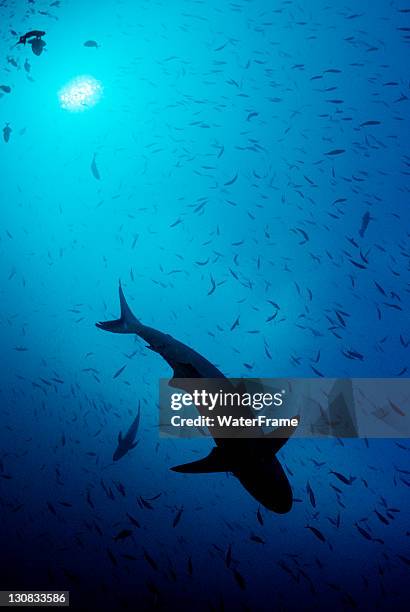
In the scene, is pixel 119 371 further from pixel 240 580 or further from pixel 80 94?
pixel 80 94

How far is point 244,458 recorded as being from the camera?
167 cm

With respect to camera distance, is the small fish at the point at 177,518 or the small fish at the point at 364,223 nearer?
the small fish at the point at 177,518

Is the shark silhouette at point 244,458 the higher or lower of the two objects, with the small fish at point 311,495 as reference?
higher

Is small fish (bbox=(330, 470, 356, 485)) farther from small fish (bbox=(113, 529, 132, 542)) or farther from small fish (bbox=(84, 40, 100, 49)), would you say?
small fish (bbox=(84, 40, 100, 49))

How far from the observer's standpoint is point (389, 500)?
1.64 metres

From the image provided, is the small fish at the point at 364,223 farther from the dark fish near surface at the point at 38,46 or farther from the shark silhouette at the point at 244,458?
the dark fish near surface at the point at 38,46

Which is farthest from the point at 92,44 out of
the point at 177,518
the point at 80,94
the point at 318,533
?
the point at 318,533

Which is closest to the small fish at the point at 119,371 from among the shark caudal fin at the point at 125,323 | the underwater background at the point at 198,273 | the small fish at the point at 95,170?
the underwater background at the point at 198,273

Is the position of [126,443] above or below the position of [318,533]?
above

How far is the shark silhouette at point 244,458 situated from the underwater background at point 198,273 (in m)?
0.05

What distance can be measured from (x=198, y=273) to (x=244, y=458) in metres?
0.76

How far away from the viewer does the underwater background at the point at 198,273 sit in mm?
1668

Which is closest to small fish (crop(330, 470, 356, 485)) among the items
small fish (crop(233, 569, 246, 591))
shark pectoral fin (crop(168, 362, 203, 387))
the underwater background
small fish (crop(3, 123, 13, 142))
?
the underwater background

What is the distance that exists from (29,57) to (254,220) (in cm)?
136
